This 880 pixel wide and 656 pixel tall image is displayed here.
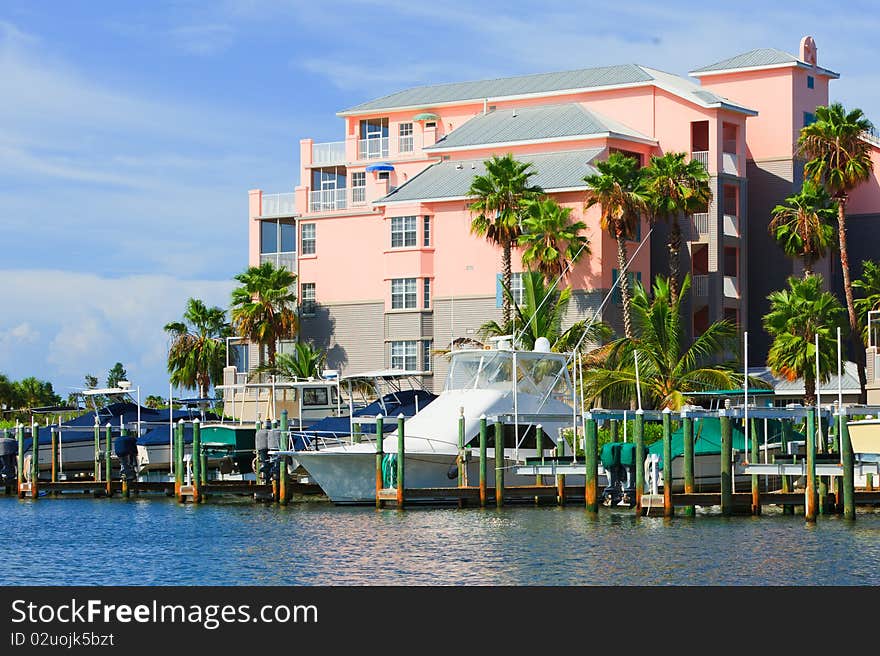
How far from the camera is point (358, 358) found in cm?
8300

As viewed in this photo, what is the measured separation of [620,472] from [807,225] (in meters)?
31.2

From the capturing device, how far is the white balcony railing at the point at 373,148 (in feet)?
296

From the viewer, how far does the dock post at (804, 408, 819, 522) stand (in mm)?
43719

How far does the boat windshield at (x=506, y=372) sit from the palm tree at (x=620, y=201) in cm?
1919

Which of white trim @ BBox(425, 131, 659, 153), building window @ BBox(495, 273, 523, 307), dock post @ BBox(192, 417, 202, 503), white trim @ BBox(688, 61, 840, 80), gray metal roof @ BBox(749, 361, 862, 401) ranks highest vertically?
white trim @ BBox(688, 61, 840, 80)

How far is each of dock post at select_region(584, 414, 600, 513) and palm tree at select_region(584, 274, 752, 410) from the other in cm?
1644

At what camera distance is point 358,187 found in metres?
87.8

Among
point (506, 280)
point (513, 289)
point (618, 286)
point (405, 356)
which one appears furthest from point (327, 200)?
point (618, 286)

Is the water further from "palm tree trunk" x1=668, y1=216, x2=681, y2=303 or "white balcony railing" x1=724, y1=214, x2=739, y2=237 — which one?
"white balcony railing" x1=724, y1=214, x2=739, y2=237

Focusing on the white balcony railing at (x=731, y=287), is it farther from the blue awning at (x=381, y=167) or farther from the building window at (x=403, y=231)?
the blue awning at (x=381, y=167)

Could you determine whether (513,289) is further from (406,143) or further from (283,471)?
(283,471)

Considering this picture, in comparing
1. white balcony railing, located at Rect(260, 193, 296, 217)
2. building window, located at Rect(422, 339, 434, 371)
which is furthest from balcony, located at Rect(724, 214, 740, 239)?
white balcony railing, located at Rect(260, 193, 296, 217)
